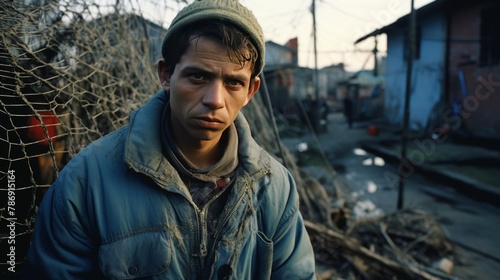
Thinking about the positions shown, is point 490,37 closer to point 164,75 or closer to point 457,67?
point 457,67

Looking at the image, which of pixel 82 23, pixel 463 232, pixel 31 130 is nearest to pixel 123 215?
pixel 31 130

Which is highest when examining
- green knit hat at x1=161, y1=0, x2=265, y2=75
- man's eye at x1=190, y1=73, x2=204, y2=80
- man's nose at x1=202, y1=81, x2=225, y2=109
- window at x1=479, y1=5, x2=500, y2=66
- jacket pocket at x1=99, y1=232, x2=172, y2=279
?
window at x1=479, y1=5, x2=500, y2=66

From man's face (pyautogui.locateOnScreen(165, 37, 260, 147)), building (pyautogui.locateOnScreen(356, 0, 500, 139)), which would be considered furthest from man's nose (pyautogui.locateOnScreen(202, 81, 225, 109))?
building (pyautogui.locateOnScreen(356, 0, 500, 139))

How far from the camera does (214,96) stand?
1271mm

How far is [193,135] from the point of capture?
1.30m

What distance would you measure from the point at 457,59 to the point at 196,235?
14.4m

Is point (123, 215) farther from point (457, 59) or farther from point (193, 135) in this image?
point (457, 59)

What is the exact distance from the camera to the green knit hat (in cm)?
126

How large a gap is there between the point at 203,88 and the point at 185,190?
0.40 meters

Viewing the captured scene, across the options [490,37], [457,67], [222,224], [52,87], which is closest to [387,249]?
[222,224]

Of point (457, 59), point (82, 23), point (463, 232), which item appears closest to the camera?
point (82, 23)

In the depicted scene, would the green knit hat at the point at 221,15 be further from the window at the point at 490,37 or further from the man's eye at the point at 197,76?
the window at the point at 490,37

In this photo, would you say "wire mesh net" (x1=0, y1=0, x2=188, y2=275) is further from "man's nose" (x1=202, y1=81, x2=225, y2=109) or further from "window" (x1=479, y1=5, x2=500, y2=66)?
"window" (x1=479, y1=5, x2=500, y2=66)

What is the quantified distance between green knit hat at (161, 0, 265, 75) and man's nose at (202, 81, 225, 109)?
244mm
